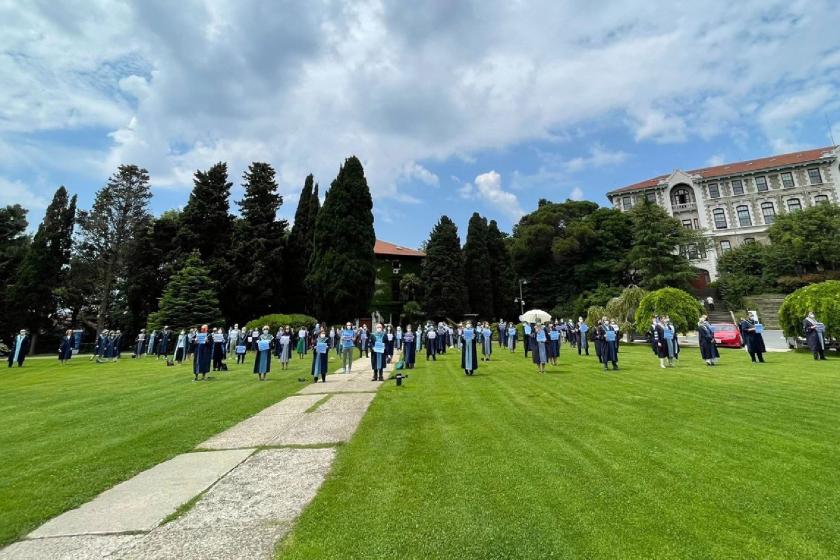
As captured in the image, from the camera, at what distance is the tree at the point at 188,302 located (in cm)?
3438

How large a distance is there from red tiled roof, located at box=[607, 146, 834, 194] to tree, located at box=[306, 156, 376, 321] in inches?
1739

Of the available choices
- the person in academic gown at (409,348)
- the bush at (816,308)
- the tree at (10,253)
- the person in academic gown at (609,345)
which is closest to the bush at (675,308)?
the bush at (816,308)

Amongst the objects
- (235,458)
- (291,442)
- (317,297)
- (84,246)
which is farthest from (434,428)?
(84,246)

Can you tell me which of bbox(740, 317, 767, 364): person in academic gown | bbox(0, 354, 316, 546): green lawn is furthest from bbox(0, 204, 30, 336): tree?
Answer: bbox(740, 317, 767, 364): person in academic gown

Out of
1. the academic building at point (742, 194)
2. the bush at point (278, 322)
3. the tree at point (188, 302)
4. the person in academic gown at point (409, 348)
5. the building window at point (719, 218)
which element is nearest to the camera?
the person in academic gown at point (409, 348)

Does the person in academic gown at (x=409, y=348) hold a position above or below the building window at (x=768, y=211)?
below

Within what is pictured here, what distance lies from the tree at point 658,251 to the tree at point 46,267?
58687 millimetres

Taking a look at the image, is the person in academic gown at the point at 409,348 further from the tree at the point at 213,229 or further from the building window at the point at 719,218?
the building window at the point at 719,218

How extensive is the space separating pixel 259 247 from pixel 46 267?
20.1 meters

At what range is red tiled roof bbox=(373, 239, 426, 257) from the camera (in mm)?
56531

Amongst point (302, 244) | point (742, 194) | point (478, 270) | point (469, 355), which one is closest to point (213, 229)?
point (302, 244)

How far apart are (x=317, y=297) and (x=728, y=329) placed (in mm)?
32800

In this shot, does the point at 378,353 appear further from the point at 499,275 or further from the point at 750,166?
the point at 750,166

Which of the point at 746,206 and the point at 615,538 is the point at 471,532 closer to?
the point at 615,538
